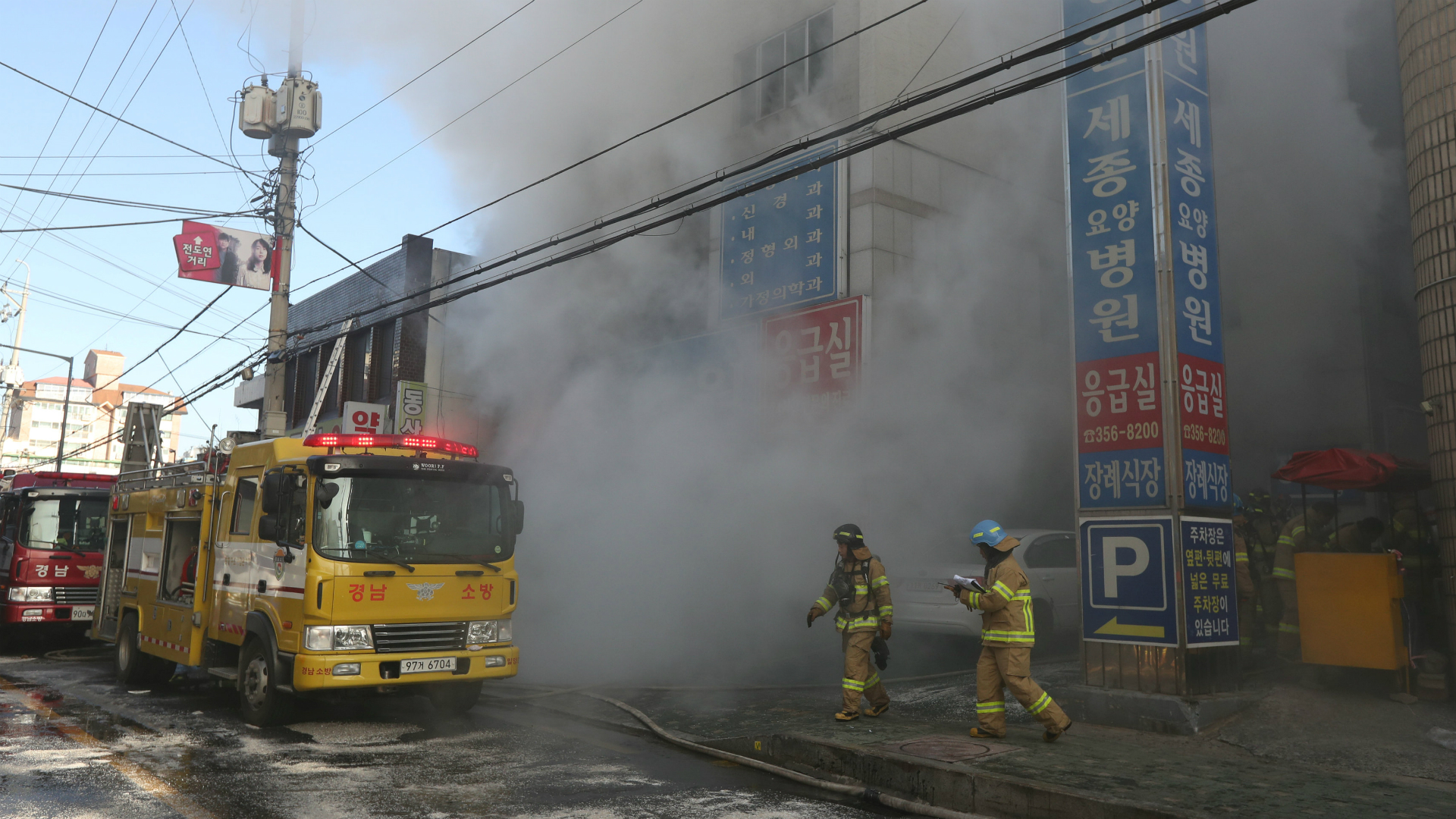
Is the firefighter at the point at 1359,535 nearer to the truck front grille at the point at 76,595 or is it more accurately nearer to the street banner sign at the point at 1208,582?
the street banner sign at the point at 1208,582

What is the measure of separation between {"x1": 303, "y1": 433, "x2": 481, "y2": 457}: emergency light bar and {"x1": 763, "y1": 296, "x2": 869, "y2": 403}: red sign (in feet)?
15.8

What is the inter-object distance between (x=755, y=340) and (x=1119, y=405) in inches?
228

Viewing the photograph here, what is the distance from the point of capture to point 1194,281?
21.5ft

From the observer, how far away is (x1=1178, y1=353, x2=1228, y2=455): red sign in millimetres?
6316

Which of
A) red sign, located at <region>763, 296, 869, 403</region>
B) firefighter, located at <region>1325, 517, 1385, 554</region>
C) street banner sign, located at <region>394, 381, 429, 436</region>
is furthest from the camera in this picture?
street banner sign, located at <region>394, 381, 429, 436</region>

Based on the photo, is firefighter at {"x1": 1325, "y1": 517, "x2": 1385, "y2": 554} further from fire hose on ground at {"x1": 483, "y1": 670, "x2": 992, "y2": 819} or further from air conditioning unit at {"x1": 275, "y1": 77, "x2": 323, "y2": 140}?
air conditioning unit at {"x1": 275, "y1": 77, "x2": 323, "y2": 140}

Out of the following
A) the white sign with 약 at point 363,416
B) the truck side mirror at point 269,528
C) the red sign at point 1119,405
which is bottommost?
the truck side mirror at point 269,528

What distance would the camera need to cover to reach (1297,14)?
36.2 feet

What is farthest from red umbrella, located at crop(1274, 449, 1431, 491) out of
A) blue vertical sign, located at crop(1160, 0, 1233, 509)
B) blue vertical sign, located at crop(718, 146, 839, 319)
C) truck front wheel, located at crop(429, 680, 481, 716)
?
truck front wheel, located at crop(429, 680, 481, 716)

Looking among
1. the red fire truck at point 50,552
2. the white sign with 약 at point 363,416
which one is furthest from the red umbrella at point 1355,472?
the red fire truck at point 50,552

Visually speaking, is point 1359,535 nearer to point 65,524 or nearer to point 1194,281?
point 1194,281

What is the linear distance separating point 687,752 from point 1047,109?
852cm

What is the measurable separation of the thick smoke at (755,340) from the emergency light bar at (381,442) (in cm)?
333

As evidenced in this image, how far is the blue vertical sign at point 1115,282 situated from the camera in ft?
21.0
